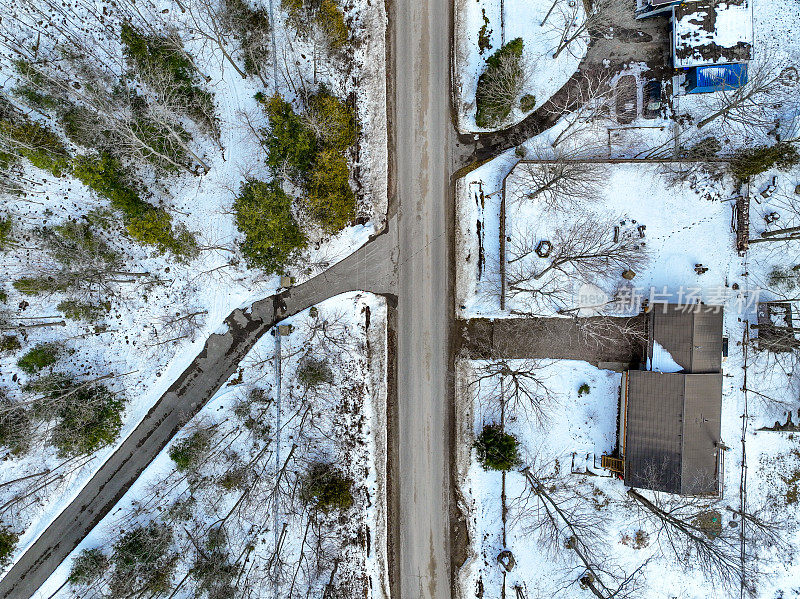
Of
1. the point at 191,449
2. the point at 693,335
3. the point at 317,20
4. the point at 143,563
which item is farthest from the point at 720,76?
the point at 143,563

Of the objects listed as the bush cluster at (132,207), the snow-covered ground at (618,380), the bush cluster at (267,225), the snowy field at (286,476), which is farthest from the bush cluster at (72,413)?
the snow-covered ground at (618,380)

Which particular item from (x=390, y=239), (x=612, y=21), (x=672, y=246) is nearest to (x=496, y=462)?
(x=390, y=239)

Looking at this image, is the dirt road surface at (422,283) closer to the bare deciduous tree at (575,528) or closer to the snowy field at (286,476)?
the snowy field at (286,476)

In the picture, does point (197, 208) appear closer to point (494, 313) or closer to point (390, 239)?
point (390, 239)

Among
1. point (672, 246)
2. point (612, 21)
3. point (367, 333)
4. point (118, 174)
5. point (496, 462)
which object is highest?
point (612, 21)

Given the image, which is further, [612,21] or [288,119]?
[612,21]

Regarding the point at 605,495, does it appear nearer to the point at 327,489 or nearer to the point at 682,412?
the point at 682,412

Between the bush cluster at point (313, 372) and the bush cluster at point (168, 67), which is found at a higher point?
the bush cluster at point (168, 67)
